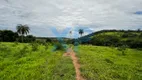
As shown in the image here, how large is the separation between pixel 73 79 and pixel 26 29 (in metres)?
77.0

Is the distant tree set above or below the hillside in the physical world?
above

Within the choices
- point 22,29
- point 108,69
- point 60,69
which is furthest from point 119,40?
point 60,69

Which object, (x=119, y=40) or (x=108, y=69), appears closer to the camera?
(x=108, y=69)

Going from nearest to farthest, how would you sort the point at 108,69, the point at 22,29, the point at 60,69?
the point at 60,69 → the point at 108,69 → the point at 22,29

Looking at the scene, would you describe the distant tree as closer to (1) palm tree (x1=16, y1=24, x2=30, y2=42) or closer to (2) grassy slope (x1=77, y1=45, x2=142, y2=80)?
(1) palm tree (x1=16, y1=24, x2=30, y2=42)

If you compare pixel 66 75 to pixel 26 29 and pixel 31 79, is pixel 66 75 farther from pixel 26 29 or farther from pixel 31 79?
pixel 26 29

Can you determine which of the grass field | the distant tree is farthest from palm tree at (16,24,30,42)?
the grass field

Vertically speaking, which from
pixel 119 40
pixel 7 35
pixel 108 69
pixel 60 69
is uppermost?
pixel 7 35

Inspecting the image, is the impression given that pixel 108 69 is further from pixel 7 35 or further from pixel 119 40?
pixel 119 40

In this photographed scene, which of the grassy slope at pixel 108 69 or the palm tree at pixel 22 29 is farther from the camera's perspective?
the palm tree at pixel 22 29

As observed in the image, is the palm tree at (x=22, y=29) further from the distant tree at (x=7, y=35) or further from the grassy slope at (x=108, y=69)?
the grassy slope at (x=108, y=69)

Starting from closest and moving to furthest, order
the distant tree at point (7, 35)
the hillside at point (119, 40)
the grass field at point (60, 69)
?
the grass field at point (60, 69) < the distant tree at point (7, 35) < the hillside at point (119, 40)

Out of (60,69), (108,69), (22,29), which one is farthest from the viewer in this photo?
(22,29)

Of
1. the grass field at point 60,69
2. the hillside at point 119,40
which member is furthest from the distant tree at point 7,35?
the grass field at point 60,69
